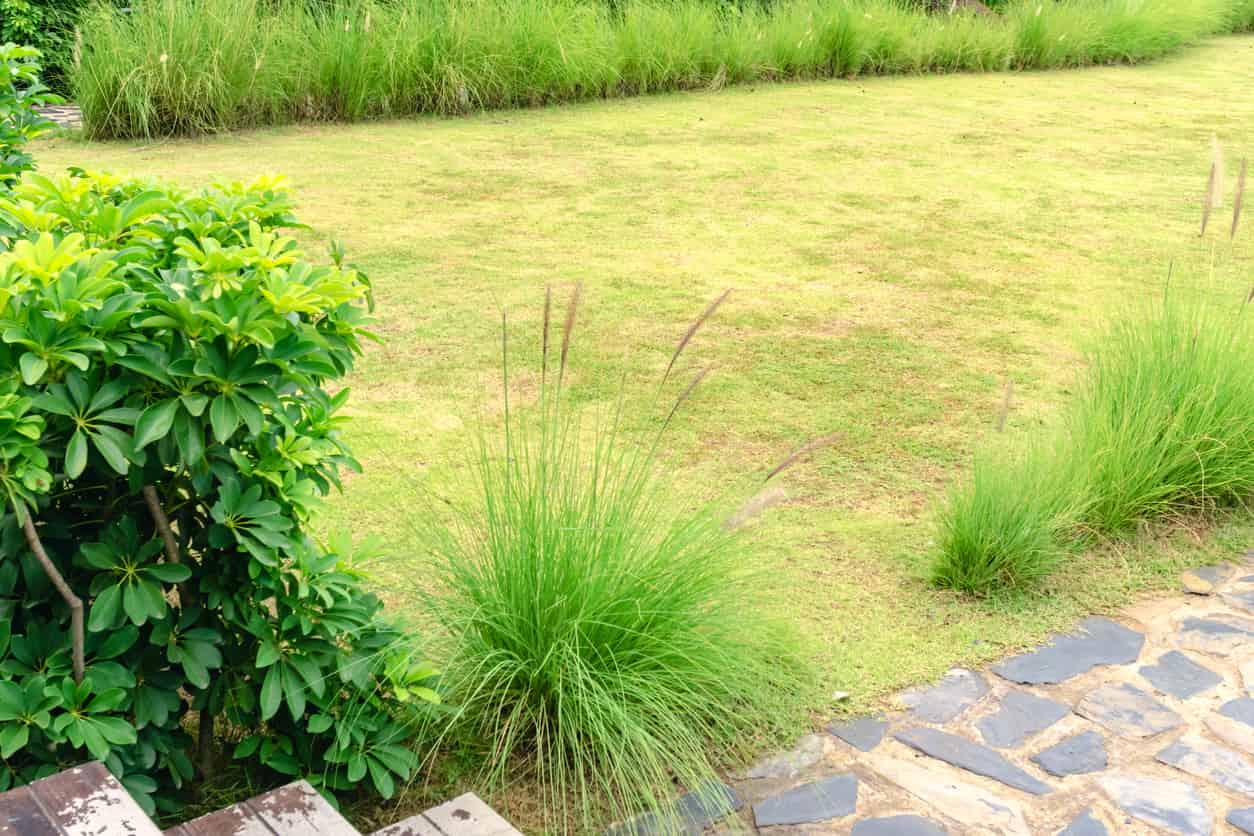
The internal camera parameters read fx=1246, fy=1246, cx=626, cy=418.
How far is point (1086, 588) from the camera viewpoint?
10.6 feet

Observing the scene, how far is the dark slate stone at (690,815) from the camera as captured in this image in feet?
7.36

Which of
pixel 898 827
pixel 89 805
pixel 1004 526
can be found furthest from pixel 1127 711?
pixel 89 805

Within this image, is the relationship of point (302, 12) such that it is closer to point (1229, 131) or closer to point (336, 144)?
point (336, 144)

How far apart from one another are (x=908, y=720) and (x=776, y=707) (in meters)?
0.29

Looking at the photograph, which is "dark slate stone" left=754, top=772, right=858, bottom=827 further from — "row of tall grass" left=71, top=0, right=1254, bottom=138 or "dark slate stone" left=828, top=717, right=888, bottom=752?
"row of tall grass" left=71, top=0, right=1254, bottom=138

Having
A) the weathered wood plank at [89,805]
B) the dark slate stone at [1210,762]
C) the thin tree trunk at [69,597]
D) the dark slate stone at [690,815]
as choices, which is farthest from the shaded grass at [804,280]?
the weathered wood plank at [89,805]

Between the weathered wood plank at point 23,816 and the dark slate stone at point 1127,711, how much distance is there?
207 centimetres

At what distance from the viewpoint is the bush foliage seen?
6.12 ft

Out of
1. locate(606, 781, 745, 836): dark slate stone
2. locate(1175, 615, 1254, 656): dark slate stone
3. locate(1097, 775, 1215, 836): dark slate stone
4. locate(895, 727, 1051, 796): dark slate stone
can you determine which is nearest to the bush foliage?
locate(606, 781, 745, 836): dark slate stone

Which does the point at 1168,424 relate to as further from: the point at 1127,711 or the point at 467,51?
the point at 467,51

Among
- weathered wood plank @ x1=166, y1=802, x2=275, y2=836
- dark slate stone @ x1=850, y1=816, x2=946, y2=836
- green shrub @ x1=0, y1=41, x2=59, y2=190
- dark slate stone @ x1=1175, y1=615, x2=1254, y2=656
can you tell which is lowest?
dark slate stone @ x1=1175, y1=615, x2=1254, y2=656

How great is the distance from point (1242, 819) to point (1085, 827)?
1.02ft

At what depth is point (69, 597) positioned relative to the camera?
1.89m

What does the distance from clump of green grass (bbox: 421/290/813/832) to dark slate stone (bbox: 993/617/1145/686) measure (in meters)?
0.66
